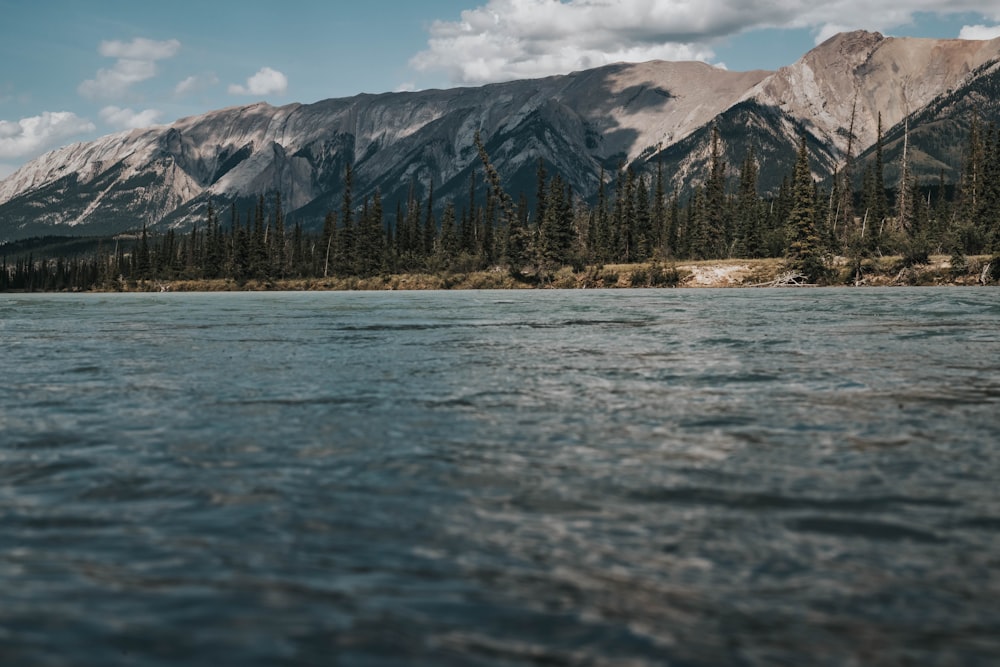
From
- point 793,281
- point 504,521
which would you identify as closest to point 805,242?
point 793,281

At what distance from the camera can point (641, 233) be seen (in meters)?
150

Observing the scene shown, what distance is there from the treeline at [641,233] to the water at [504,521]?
84558mm

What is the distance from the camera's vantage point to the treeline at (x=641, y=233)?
10388 centimetres

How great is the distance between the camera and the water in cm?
492

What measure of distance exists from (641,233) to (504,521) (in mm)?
145840

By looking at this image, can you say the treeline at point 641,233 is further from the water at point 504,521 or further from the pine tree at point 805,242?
the water at point 504,521

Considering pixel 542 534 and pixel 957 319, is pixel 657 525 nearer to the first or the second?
pixel 542 534

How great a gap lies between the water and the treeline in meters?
84.6

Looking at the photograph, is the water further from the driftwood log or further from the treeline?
the driftwood log

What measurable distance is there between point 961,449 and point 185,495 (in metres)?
8.69

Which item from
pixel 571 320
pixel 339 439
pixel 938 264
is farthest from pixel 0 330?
pixel 938 264

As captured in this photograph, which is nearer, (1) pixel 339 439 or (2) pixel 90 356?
(1) pixel 339 439

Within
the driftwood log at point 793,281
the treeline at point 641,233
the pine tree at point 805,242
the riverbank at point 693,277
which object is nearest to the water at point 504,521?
the riverbank at point 693,277

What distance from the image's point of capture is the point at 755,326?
30812 millimetres
